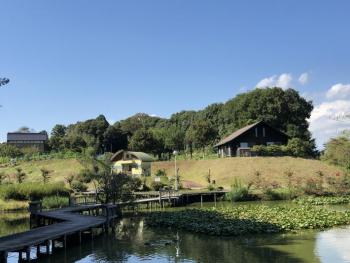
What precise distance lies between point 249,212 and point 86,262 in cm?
1488

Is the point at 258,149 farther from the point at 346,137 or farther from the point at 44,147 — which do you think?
the point at 44,147

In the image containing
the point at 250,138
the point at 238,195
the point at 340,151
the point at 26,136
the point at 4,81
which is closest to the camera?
the point at 4,81

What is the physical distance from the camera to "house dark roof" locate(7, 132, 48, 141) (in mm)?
128438

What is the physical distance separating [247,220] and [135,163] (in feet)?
152

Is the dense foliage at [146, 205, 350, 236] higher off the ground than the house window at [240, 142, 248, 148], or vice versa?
the house window at [240, 142, 248, 148]

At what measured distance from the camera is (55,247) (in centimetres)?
2548

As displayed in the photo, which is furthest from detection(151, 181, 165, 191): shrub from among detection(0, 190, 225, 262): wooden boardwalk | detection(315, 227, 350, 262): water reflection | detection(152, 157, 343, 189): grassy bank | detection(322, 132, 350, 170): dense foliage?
detection(315, 227, 350, 262): water reflection

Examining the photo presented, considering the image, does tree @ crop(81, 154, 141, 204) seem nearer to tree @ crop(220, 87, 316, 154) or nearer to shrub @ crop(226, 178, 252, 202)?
shrub @ crop(226, 178, 252, 202)

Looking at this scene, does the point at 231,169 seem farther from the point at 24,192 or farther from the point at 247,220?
the point at 247,220

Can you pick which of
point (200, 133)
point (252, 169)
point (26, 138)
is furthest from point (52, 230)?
point (26, 138)

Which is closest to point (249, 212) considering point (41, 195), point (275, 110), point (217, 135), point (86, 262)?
point (86, 262)

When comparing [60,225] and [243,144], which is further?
[243,144]

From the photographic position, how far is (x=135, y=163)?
74375 millimetres

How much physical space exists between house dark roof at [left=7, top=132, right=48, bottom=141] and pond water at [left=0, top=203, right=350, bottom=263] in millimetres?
105439
